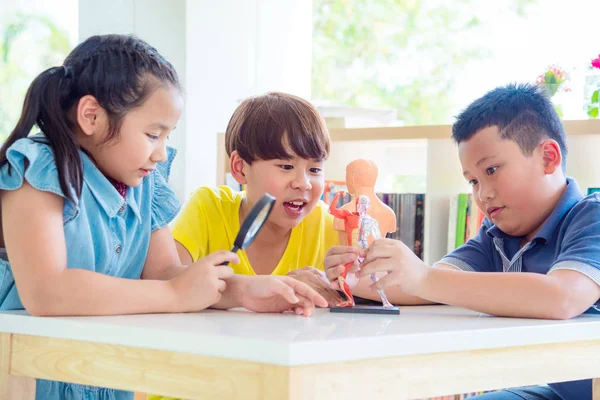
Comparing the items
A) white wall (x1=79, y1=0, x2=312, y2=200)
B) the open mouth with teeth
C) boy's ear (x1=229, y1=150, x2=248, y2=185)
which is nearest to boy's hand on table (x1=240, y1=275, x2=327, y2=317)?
the open mouth with teeth

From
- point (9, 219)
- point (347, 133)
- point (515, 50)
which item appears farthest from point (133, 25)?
point (515, 50)

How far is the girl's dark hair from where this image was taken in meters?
1.16

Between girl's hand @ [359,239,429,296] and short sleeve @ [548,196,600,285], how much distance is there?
0.78ft

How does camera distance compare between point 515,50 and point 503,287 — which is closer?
point 503,287

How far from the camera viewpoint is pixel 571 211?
1.28 m

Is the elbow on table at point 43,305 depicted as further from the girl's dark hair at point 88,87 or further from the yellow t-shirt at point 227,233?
the yellow t-shirt at point 227,233

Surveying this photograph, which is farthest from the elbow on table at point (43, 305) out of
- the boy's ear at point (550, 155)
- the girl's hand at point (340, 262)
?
the boy's ear at point (550, 155)

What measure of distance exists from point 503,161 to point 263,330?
0.69 meters

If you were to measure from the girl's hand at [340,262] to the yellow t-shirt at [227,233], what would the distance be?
0.49 meters

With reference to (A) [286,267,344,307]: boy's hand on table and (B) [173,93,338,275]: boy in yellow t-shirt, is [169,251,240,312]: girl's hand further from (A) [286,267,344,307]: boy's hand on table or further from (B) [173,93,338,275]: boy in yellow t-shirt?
(B) [173,93,338,275]: boy in yellow t-shirt

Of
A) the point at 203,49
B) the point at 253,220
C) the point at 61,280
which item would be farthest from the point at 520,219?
the point at 203,49

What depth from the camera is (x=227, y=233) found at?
1.68 meters

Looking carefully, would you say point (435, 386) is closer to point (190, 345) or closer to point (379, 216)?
point (190, 345)

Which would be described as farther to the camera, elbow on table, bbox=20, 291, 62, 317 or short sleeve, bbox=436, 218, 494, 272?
short sleeve, bbox=436, 218, 494, 272
